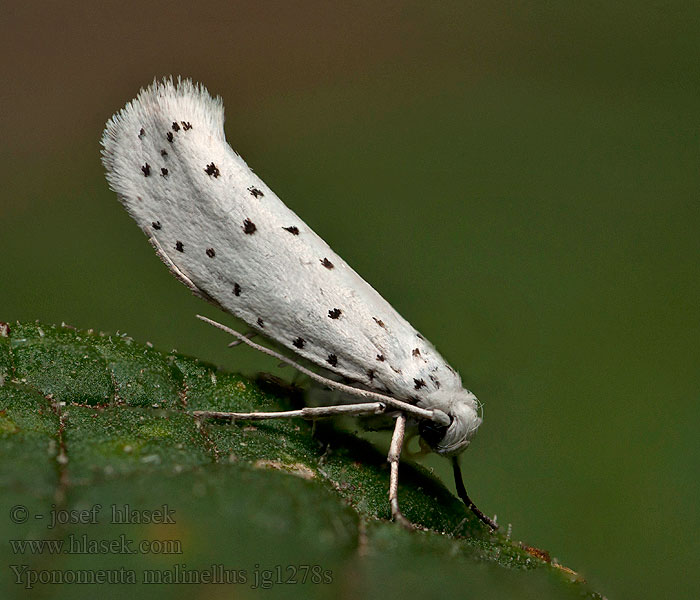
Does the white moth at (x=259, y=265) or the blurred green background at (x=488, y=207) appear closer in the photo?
the white moth at (x=259, y=265)

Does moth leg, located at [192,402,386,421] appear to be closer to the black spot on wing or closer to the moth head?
the moth head

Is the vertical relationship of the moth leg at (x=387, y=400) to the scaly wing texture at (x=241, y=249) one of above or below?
below

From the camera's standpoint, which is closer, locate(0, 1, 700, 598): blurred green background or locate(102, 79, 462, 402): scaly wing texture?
locate(102, 79, 462, 402): scaly wing texture

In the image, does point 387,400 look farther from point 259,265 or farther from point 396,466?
point 259,265

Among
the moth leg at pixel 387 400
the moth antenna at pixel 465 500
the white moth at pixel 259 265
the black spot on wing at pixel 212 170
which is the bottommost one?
the moth antenna at pixel 465 500

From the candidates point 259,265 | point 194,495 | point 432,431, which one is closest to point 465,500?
point 432,431

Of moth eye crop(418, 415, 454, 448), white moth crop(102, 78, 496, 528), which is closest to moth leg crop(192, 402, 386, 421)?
white moth crop(102, 78, 496, 528)

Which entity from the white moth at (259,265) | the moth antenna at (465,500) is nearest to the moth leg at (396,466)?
the white moth at (259,265)

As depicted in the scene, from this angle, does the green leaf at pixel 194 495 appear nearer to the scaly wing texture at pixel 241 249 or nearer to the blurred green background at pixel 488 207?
the scaly wing texture at pixel 241 249
